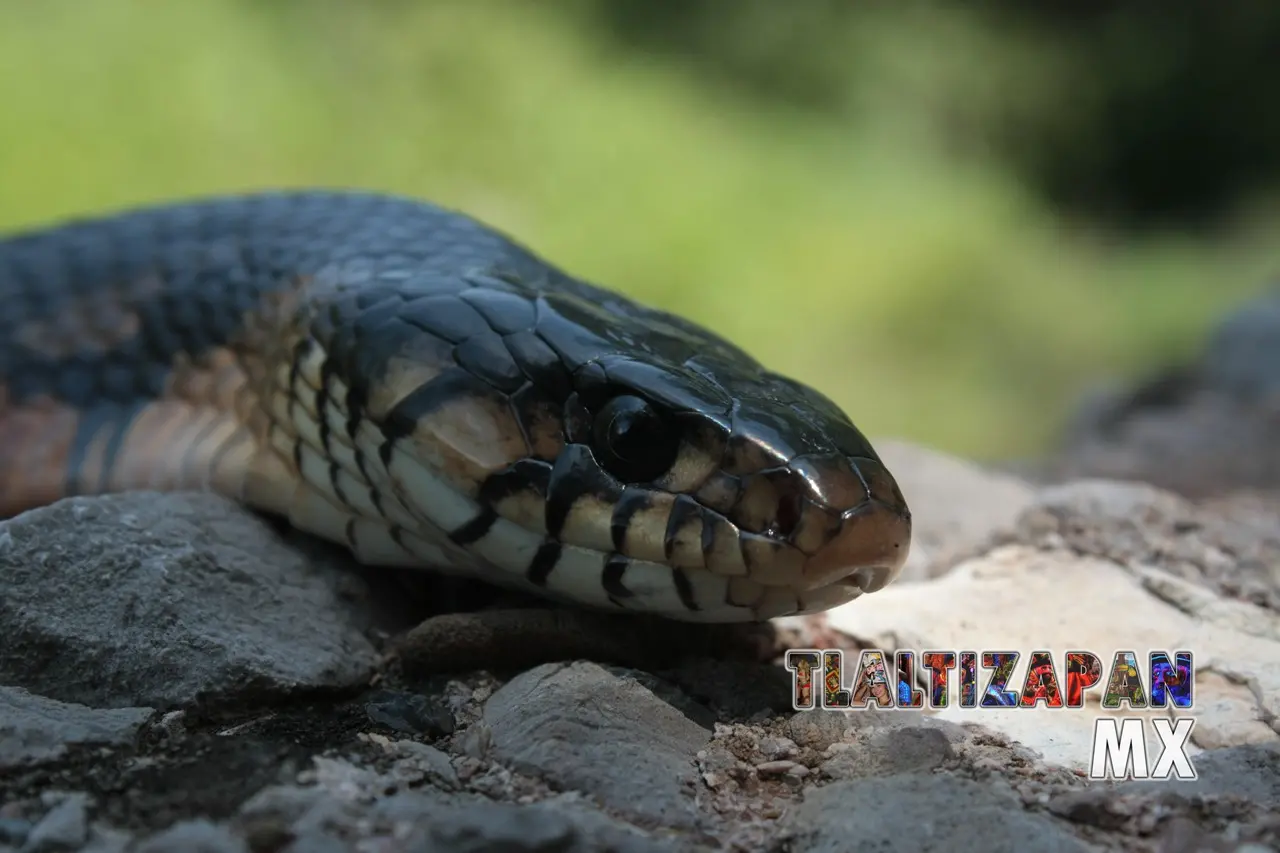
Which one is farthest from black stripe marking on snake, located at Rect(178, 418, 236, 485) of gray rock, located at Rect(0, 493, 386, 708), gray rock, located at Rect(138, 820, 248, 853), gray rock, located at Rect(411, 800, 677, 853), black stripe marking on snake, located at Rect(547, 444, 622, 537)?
gray rock, located at Rect(411, 800, 677, 853)

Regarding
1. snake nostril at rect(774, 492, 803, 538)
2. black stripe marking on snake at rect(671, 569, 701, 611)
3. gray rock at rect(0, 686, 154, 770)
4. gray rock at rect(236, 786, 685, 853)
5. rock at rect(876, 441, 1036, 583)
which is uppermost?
rock at rect(876, 441, 1036, 583)

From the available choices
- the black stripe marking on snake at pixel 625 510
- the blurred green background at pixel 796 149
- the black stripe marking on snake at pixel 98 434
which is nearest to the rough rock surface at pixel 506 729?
the black stripe marking on snake at pixel 625 510

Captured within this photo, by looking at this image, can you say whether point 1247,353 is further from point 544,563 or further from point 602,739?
point 602,739

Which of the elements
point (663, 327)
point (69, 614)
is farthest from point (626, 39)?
point (69, 614)

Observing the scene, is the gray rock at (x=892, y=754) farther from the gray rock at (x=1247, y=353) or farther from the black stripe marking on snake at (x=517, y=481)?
the gray rock at (x=1247, y=353)

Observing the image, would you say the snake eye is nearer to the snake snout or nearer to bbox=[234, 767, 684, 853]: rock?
the snake snout

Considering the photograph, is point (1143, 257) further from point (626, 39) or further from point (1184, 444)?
point (1184, 444)
